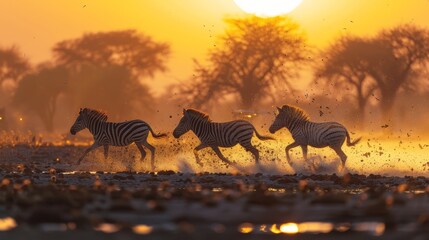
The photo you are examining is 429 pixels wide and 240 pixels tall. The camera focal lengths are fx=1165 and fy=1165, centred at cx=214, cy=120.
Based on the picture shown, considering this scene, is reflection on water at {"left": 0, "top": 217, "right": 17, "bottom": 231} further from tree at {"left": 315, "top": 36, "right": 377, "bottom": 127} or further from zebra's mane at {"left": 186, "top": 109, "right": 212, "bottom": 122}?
tree at {"left": 315, "top": 36, "right": 377, "bottom": 127}

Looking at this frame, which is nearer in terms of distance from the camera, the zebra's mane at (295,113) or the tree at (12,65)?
the zebra's mane at (295,113)

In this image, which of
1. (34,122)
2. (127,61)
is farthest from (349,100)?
(34,122)

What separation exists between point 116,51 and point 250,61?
19.2 m

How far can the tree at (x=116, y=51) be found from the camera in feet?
275

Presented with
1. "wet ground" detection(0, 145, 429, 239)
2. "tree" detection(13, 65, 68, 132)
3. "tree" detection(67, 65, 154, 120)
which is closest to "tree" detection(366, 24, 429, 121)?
"tree" detection(67, 65, 154, 120)

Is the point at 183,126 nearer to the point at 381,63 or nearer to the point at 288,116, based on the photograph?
the point at 288,116

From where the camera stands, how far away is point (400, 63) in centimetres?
7144

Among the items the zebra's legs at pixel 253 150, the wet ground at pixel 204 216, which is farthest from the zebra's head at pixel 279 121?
the wet ground at pixel 204 216

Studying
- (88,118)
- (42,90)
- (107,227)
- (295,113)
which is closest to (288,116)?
(295,113)

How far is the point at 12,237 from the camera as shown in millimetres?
10711

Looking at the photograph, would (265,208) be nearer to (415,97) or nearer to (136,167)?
(136,167)

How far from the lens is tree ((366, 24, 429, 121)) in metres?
70.9

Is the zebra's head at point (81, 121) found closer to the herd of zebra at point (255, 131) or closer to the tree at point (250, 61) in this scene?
the herd of zebra at point (255, 131)

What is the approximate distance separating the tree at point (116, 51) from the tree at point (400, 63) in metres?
18.1
